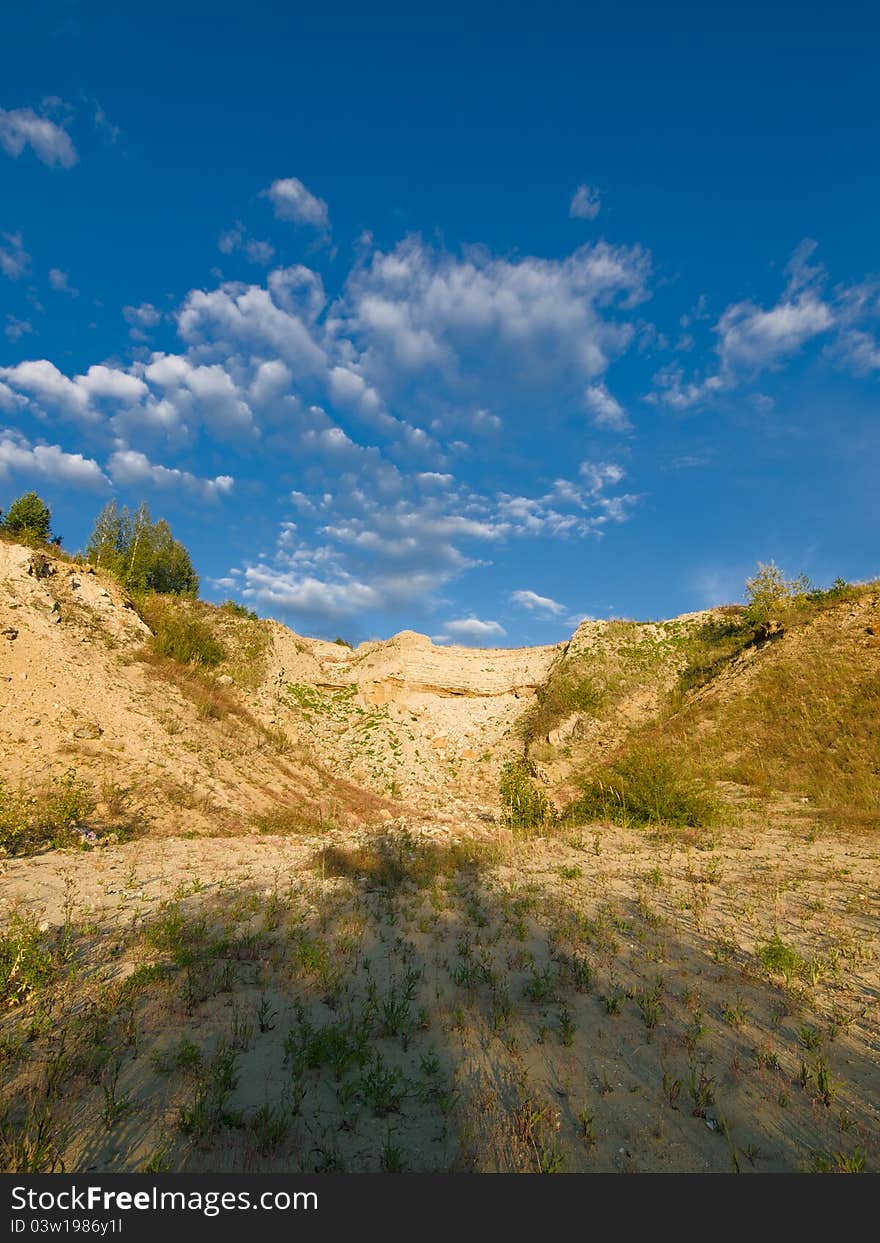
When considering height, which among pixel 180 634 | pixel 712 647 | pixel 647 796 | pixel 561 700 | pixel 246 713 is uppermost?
pixel 712 647

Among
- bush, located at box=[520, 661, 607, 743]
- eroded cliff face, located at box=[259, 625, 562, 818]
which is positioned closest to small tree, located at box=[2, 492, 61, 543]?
eroded cliff face, located at box=[259, 625, 562, 818]

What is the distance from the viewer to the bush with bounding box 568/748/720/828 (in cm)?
1577

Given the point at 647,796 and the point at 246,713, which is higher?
A: the point at 246,713

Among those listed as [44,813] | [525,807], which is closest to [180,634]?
[44,813]

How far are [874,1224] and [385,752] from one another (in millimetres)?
27806

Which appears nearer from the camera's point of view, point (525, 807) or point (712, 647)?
point (525, 807)

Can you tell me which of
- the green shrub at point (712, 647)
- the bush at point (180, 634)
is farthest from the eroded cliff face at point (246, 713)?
the green shrub at point (712, 647)

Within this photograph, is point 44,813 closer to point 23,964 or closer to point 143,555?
point 23,964

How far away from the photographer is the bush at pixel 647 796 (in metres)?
15.8

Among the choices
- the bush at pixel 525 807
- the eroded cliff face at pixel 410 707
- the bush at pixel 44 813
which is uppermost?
the eroded cliff face at pixel 410 707

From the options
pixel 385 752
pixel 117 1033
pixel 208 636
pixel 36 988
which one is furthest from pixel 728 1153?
pixel 208 636

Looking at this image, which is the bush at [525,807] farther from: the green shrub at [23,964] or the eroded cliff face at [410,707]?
the green shrub at [23,964]

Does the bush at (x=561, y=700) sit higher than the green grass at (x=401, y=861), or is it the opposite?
the bush at (x=561, y=700)

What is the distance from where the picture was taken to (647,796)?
1661 cm
